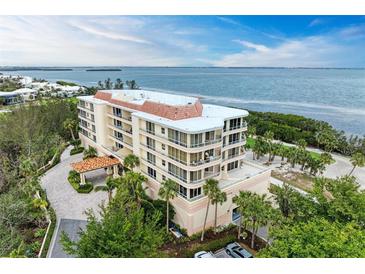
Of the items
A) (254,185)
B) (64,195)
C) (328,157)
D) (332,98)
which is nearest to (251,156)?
(328,157)

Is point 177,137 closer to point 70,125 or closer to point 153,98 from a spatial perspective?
point 153,98

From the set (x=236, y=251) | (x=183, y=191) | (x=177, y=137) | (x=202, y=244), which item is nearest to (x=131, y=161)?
(x=177, y=137)

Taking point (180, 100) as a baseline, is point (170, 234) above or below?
below

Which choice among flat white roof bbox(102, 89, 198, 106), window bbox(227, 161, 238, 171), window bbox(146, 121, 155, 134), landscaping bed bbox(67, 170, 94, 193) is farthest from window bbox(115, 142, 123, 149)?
window bbox(227, 161, 238, 171)

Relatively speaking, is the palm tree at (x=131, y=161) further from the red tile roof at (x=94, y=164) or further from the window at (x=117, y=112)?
the window at (x=117, y=112)

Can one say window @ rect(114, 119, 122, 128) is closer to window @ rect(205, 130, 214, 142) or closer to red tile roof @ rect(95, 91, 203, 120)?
red tile roof @ rect(95, 91, 203, 120)

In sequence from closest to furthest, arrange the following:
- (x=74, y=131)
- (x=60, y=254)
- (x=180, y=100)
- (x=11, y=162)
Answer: (x=60, y=254)
(x=180, y=100)
(x=11, y=162)
(x=74, y=131)

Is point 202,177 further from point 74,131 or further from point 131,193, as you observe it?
point 74,131
